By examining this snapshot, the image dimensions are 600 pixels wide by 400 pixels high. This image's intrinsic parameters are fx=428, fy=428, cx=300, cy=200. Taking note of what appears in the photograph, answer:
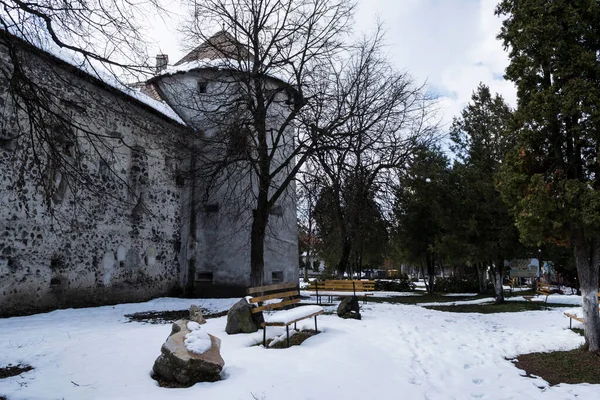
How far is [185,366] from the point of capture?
5027mm

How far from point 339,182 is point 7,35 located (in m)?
10.2

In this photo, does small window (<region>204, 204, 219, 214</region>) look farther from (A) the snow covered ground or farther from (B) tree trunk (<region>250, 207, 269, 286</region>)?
(A) the snow covered ground

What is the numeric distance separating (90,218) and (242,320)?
745 centimetres

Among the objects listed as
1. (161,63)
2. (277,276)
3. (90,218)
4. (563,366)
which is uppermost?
(161,63)

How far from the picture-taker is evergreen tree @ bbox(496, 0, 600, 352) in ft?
23.5

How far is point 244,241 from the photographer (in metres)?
16.9

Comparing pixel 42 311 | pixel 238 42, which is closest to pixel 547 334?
pixel 238 42

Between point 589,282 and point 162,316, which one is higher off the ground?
point 589,282

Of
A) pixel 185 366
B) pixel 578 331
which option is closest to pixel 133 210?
pixel 185 366

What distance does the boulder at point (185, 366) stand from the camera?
5.03 meters

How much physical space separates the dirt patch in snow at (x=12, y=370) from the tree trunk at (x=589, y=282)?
8735mm

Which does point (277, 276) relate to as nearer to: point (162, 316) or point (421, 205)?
point (162, 316)

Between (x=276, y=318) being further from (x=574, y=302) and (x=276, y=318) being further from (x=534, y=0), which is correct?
(x=574, y=302)

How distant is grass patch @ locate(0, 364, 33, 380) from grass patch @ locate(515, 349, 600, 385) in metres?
6.98
